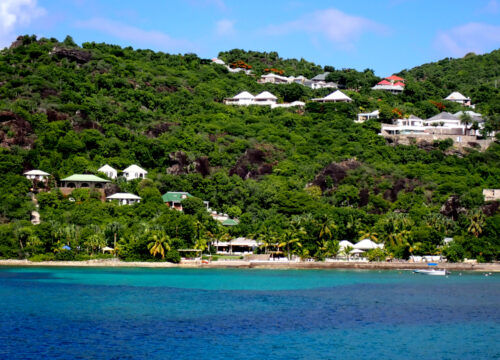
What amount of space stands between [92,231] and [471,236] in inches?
1555

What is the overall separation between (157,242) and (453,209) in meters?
35.5

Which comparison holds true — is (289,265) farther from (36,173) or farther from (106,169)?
(36,173)

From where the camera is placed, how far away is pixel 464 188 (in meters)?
84.3

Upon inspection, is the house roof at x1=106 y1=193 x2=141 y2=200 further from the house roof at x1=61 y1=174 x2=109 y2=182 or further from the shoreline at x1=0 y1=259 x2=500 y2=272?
the shoreline at x1=0 y1=259 x2=500 y2=272

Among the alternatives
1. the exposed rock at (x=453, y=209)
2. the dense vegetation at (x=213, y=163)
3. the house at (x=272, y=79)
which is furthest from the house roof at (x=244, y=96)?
the exposed rock at (x=453, y=209)

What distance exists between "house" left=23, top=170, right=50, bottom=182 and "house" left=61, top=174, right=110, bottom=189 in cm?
201

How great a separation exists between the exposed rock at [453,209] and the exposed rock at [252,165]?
23778 mm

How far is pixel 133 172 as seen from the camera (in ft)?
283

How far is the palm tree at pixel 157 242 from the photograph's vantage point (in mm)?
66062

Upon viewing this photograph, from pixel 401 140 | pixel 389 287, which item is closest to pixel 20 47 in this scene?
pixel 401 140

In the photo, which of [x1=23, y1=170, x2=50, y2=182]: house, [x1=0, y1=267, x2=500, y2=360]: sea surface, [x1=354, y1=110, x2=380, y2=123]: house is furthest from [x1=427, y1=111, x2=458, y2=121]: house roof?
[x1=23, y1=170, x2=50, y2=182]: house

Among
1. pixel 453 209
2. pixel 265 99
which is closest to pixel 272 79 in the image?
pixel 265 99

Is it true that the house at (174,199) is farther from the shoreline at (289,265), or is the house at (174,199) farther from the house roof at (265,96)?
the house roof at (265,96)

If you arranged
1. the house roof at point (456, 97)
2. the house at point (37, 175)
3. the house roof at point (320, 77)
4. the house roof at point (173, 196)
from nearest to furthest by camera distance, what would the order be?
the house at point (37, 175) < the house roof at point (173, 196) < the house roof at point (456, 97) < the house roof at point (320, 77)
